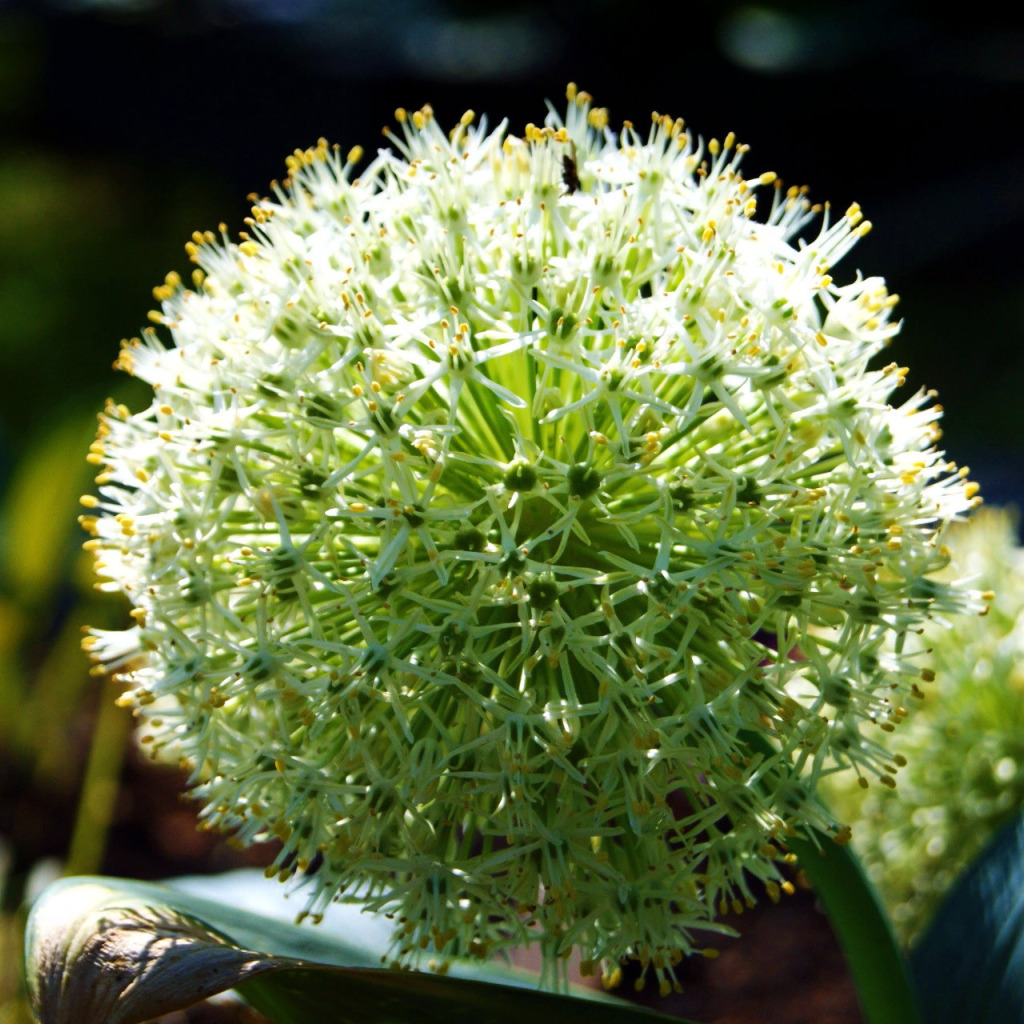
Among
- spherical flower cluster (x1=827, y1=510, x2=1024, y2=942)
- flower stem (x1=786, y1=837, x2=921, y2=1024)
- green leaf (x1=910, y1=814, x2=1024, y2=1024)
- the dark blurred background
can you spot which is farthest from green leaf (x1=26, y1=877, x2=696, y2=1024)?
the dark blurred background

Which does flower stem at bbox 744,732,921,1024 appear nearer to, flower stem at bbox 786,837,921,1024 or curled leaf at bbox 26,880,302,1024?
flower stem at bbox 786,837,921,1024

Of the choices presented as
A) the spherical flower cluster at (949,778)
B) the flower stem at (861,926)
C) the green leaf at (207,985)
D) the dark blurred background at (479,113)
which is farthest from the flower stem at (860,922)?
the dark blurred background at (479,113)

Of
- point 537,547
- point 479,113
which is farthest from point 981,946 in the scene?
point 479,113

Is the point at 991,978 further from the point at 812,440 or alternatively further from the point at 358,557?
the point at 358,557

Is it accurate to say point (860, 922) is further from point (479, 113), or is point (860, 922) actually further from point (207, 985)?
point (479, 113)

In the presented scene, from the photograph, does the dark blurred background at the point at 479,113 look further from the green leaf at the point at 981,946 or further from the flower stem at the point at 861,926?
the flower stem at the point at 861,926
